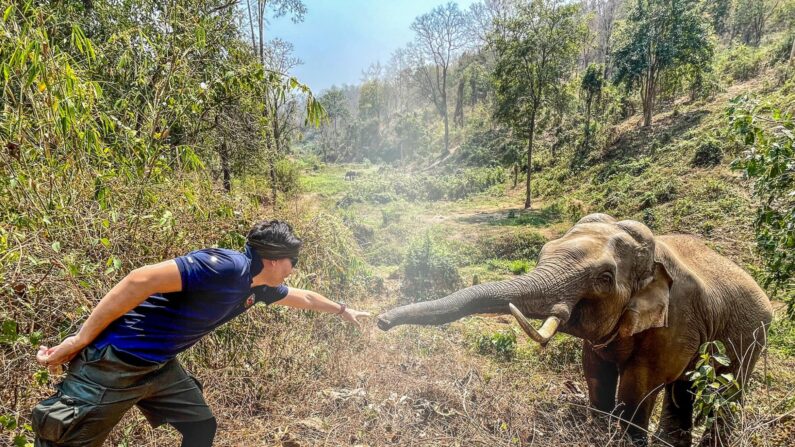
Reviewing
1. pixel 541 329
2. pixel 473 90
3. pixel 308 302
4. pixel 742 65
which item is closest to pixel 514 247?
pixel 541 329

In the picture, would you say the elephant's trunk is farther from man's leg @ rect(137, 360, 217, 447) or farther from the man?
man's leg @ rect(137, 360, 217, 447)

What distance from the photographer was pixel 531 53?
1728 centimetres

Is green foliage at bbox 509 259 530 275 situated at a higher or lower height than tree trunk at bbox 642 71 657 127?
lower

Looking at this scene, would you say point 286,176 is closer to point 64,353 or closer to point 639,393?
point 639,393

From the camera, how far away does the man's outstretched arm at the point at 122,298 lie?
1.71m

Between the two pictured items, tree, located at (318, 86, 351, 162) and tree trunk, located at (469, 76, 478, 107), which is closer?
tree trunk, located at (469, 76, 478, 107)

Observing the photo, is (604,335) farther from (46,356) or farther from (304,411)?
(46,356)

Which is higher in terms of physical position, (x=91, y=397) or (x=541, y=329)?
(x=91, y=397)

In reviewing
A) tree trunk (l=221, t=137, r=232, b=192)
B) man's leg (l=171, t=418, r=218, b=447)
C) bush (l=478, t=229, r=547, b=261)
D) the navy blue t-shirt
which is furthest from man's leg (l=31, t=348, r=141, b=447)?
bush (l=478, t=229, r=547, b=261)

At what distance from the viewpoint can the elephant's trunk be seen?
9.12 feet

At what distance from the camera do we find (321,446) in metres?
3.20

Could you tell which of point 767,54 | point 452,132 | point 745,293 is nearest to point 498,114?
point 767,54

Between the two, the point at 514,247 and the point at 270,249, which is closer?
the point at 270,249

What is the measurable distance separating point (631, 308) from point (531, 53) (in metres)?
16.7
